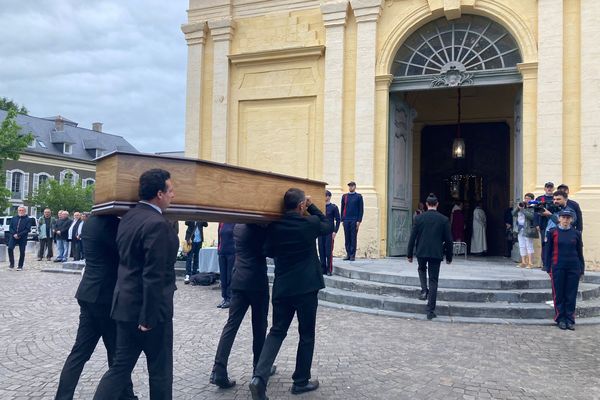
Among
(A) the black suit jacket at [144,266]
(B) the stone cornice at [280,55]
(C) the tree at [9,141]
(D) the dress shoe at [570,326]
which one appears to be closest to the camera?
(A) the black suit jacket at [144,266]

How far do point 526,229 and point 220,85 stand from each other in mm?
8630

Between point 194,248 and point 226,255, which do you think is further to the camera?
point 194,248

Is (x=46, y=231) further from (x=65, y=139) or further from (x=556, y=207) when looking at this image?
(x=65, y=139)

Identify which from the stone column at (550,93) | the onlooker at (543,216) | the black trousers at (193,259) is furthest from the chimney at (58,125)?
the onlooker at (543,216)

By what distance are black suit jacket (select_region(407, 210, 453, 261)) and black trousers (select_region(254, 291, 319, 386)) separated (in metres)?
3.26

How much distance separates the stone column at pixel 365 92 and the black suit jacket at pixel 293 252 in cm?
803

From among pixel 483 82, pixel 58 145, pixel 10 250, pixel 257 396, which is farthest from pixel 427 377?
pixel 58 145

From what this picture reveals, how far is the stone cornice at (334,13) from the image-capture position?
12.6 meters

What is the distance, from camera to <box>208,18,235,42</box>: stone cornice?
45.4 feet

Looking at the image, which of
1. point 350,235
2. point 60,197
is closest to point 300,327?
point 350,235

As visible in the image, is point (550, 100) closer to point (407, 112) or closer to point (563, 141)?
point (563, 141)

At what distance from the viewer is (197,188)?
3719mm

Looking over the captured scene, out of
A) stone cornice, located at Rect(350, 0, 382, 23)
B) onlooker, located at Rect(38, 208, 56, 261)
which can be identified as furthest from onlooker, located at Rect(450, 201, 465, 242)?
onlooker, located at Rect(38, 208, 56, 261)

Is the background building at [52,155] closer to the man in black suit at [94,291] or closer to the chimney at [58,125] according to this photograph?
the chimney at [58,125]
